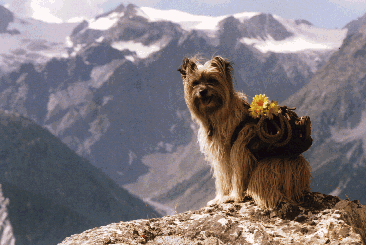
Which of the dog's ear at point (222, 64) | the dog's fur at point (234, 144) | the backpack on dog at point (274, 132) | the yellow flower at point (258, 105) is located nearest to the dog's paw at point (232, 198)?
the dog's fur at point (234, 144)

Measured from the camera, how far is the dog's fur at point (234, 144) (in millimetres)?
9586

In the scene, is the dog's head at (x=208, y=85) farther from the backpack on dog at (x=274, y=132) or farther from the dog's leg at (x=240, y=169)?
the dog's leg at (x=240, y=169)

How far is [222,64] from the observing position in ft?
32.3

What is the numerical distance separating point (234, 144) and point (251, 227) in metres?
2.36

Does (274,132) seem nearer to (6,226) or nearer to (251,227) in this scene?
(251,227)

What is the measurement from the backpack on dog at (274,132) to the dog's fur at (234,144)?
137 mm

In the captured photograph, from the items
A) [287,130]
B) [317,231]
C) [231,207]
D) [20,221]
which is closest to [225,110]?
[287,130]

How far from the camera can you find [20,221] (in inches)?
6476

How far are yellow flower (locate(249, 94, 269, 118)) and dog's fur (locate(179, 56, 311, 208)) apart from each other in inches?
12.1

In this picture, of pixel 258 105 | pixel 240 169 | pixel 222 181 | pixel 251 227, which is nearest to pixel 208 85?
pixel 258 105

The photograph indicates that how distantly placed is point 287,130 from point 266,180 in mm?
1331

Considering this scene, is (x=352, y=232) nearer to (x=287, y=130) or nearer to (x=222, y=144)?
(x=287, y=130)

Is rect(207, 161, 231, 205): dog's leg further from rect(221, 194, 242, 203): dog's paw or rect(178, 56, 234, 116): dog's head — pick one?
rect(178, 56, 234, 116): dog's head

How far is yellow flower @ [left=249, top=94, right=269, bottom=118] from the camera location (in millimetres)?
9789
